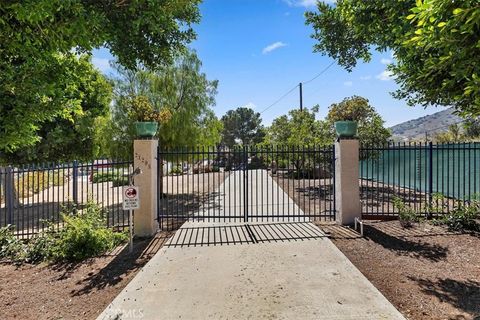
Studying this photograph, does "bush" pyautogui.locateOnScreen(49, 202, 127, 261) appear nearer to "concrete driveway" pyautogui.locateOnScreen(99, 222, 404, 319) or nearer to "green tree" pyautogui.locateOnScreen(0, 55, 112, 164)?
"concrete driveway" pyautogui.locateOnScreen(99, 222, 404, 319)

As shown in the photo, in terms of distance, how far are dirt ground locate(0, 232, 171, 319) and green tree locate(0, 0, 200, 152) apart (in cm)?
236

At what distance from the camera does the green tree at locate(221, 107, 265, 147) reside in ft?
247

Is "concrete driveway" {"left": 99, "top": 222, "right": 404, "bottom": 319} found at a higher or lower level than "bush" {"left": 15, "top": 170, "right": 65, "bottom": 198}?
lower

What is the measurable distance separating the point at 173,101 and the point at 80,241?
379 inches

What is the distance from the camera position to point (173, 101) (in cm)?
1520

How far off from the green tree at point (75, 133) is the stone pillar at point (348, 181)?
33.2 feet

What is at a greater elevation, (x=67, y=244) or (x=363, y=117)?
(x=363, y=117)

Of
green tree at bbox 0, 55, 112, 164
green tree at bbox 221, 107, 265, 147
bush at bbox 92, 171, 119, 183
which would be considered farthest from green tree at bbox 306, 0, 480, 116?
green tree at bbox 221, 107, 265, 147

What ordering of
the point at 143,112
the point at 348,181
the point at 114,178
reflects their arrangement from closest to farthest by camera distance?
1. the point at 348,181
2. the point at 143,112
3. the point at 114,178

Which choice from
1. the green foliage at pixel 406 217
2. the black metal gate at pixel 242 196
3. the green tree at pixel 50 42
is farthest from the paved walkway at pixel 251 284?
the green tree at pixel 50 42

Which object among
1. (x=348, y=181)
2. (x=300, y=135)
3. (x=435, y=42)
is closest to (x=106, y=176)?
(x=300, y=135)

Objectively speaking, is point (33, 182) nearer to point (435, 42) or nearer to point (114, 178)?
point (435, 42)

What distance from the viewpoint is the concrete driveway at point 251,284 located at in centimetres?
404

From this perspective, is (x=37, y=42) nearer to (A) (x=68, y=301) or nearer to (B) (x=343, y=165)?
(A) (x=68, y=301)
